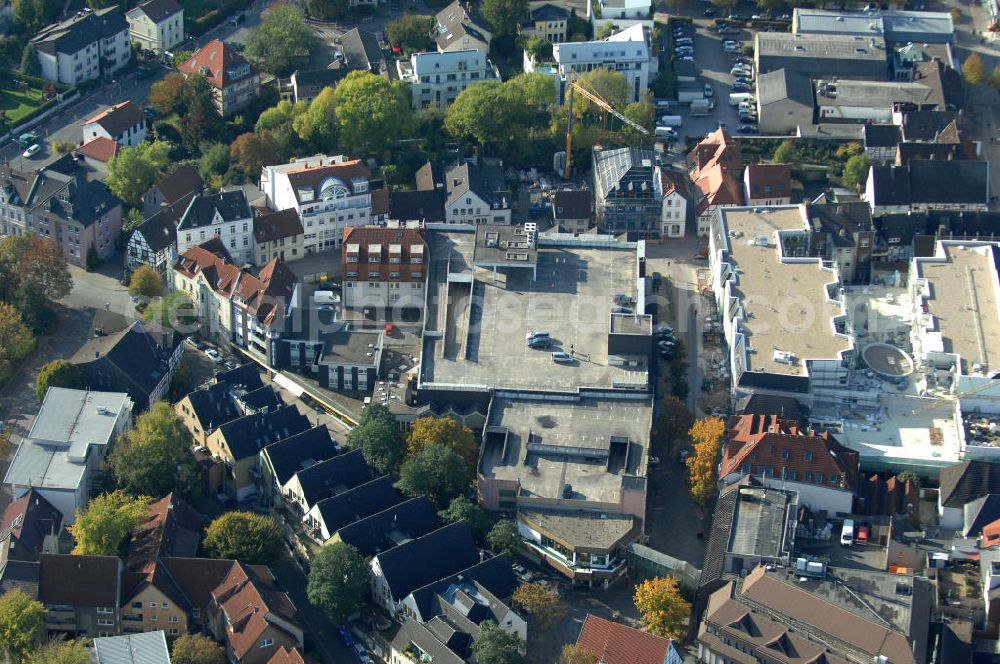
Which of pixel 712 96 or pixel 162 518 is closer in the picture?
pixel 162 518

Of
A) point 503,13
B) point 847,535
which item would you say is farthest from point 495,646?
point 503,13

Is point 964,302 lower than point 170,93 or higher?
lower

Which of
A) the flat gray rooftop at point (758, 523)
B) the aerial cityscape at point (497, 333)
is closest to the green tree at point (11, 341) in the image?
the aerial cityscape at point (497, 333)

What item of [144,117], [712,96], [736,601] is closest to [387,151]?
[144,117]

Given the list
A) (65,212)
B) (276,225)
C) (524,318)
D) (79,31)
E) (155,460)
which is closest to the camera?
(155,460)

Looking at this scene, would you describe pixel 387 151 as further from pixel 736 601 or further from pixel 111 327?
pixel 736 601

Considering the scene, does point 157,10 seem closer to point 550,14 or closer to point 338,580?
point 550,14

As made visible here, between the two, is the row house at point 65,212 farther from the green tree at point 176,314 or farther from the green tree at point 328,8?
the green tree at point 328,8
